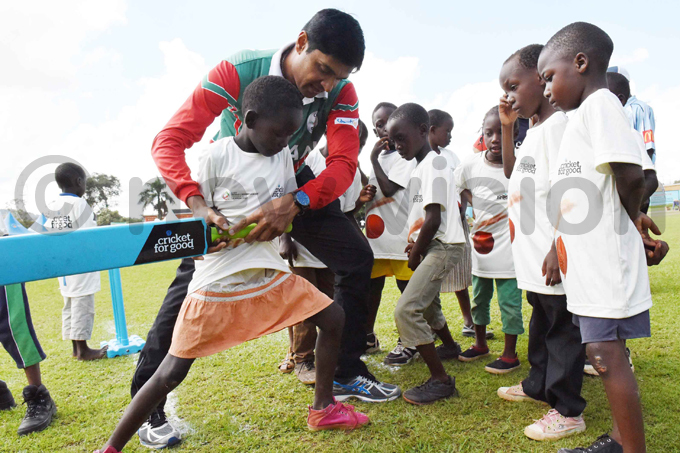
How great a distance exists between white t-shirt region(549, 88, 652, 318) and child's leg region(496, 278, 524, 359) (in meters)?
1.22

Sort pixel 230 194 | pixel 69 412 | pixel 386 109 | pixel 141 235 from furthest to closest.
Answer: pixel 386 109 → pixel 69 412 → pixel 230 194 → pixel 141 235

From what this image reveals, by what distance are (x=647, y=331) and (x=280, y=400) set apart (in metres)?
1.99

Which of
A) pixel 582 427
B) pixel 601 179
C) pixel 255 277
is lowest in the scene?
pixel 582 427

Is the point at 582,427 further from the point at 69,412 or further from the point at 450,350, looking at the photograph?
the point at 69,412

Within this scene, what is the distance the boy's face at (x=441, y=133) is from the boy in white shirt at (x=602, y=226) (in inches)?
106

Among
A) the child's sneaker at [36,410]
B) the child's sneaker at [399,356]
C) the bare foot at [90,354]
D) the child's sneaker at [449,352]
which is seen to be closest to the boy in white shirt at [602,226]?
the child's sneaker at [449,352]

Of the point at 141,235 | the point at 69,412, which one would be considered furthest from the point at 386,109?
the point at 69,412

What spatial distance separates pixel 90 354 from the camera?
392 centimetres

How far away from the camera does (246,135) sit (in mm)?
2174

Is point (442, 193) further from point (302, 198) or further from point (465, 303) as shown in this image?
point (465, 303)

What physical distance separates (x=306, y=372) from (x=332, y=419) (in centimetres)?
81

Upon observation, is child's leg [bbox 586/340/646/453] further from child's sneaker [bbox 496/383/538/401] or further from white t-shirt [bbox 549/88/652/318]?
child's sneaker [bbox 496/383/538/401]

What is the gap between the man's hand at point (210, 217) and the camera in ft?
6.23

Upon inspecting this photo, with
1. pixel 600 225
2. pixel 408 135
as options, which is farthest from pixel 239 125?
pixel 600 225
